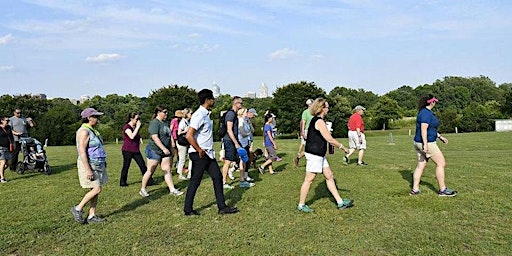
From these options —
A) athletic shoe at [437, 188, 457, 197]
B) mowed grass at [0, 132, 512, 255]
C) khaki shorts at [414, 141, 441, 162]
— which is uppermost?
khaki shorts at [414, 141, 441, 162]

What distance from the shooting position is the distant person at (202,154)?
7086 millimetres

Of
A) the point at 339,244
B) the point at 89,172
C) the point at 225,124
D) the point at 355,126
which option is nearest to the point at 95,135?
the point at 89,172

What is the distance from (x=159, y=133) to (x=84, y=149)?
2571 millimetres

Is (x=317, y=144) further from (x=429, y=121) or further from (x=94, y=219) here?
(x=94, y=219)

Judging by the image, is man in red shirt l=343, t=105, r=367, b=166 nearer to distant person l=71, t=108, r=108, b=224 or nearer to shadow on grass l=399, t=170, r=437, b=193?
shadow on grass l=399, t=170, r=437, b=193

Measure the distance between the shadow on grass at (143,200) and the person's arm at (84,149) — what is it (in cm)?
119

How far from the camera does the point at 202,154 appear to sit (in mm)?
7074

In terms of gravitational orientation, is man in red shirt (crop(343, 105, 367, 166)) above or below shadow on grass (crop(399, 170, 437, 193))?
above

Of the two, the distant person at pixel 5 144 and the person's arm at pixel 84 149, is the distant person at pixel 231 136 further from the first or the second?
the distant person at pixel 5 144

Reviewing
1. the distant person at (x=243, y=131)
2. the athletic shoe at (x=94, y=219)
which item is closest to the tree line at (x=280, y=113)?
the distant person at (x=243, y=131)

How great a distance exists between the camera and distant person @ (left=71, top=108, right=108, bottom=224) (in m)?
6.56

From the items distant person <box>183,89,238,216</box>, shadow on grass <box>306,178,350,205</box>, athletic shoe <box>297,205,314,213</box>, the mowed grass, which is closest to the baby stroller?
the mowed grass

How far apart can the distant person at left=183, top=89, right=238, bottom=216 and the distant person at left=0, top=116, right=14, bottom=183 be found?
7.03 metres

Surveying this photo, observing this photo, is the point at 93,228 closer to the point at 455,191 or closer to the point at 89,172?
the point at 89,172
